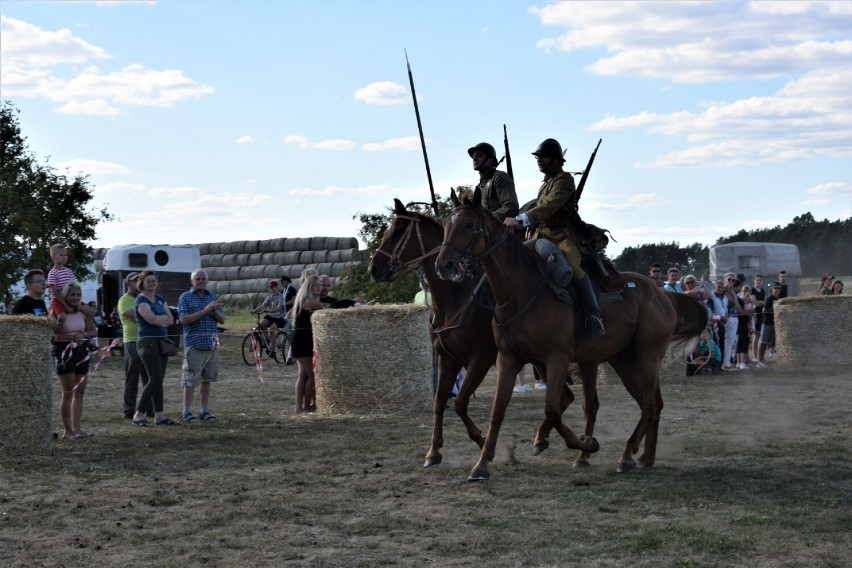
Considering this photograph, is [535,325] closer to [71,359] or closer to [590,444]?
[590,444]

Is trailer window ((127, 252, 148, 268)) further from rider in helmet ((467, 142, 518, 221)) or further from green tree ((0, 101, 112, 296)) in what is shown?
rider in helmet ((467, 142, 518, 221))

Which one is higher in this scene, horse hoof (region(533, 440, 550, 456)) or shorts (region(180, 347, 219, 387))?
shorts (region(180, 347, 219, 387))

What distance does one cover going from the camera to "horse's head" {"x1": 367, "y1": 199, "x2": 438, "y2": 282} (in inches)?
400

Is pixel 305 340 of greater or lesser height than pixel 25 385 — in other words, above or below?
above

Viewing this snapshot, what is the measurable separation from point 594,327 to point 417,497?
2250 mm

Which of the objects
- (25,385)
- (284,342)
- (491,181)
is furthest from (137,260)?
(491,181)

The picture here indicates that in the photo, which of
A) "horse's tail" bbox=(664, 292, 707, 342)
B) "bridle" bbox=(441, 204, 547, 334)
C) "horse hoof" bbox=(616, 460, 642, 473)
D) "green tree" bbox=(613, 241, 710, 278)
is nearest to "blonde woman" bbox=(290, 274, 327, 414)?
"horse's tail" bbox=(664, 292, 707, 342)

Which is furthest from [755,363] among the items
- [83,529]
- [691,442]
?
[83,529]

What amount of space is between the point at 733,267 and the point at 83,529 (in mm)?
Answer: 37428

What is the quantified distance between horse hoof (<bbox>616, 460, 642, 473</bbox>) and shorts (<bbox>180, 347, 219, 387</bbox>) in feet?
19.6

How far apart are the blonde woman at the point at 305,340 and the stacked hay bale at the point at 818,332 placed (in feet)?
36.6

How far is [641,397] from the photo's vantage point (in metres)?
10.2

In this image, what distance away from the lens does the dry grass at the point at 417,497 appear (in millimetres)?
6664

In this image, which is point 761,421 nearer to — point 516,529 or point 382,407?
point 382,407
